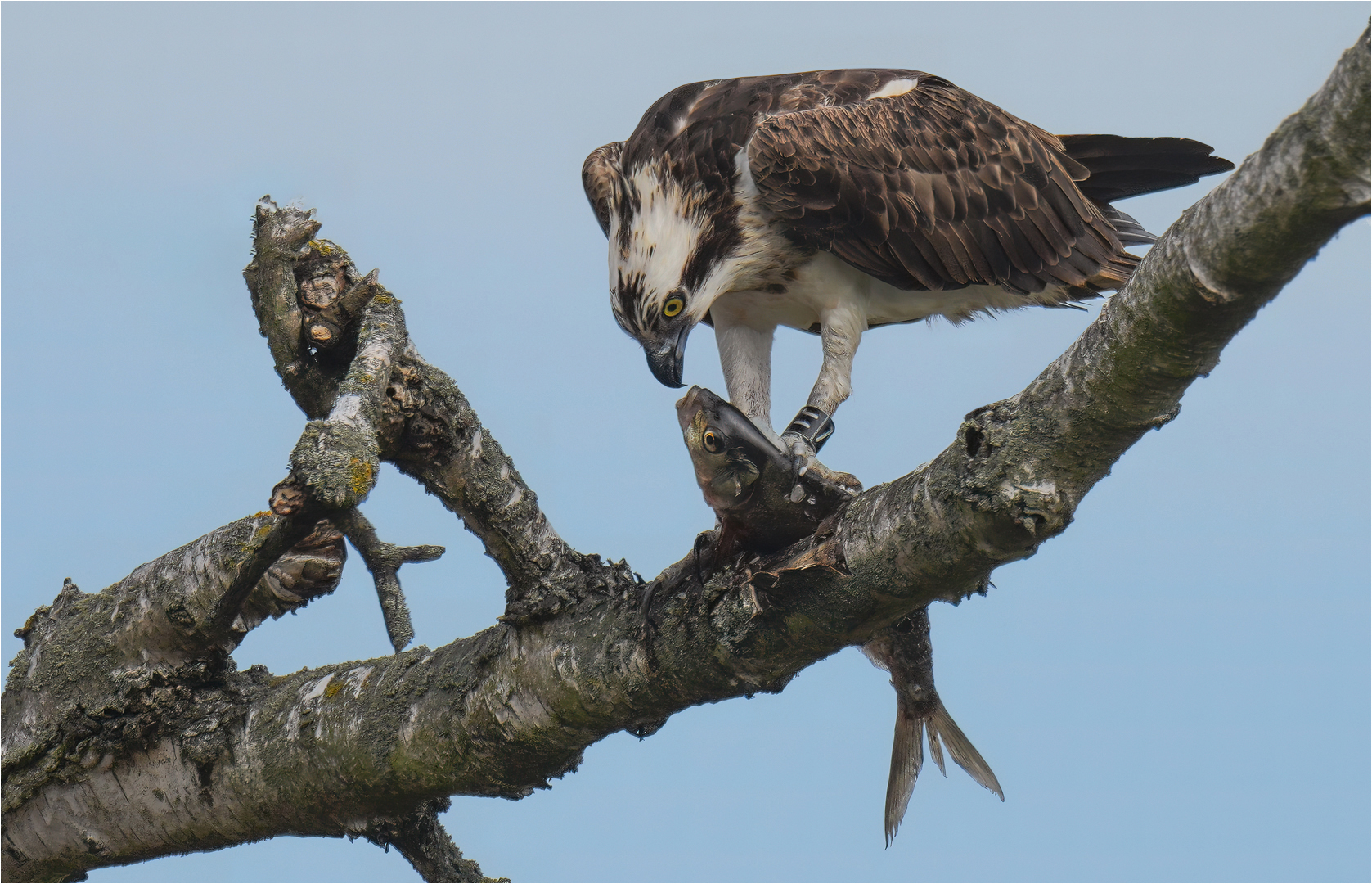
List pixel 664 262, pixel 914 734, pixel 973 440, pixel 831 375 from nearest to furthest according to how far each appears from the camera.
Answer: pixel 973 440
pixel 914 734
pixel 664 262
pixel 831 375

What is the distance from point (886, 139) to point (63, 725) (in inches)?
185

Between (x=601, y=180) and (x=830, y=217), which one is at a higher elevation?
(x=601, y=180)

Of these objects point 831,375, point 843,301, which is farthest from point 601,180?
point 831,375

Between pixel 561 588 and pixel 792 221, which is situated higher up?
pixel 792 221

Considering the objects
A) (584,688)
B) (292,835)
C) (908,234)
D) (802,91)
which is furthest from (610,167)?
(292,835)

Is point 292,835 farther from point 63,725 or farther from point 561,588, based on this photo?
point 561,588

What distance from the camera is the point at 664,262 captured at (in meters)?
5.50

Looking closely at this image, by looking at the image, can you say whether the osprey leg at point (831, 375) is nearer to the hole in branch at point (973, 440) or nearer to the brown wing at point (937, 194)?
the brown wing at point (937, 194)

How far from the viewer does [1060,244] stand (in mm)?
5965

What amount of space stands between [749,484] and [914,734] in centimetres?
159

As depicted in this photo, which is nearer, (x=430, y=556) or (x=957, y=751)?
(x=957, y=751)

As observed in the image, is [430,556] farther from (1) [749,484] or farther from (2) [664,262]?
(1) [749,484]

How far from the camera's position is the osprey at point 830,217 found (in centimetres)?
549

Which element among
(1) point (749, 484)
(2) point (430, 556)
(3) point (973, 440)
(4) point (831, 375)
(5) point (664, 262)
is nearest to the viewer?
(3) point (973, 440)
